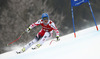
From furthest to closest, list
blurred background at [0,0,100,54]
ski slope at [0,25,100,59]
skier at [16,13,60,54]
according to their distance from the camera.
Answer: blurred background at [0,0,100,54] < skier at [16,13,60,54] < ski slope at [0,25,100,59]

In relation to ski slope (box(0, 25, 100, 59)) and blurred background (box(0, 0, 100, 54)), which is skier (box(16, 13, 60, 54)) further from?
blurred background (box(0, 0, 100, 54))

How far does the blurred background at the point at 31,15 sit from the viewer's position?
11.1 m

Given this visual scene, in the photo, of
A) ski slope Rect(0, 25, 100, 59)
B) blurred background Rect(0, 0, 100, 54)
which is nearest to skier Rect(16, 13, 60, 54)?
ski slope Rect(0, 25, 100, 59)

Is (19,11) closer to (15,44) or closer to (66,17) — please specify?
(15,44)

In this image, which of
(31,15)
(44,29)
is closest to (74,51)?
(44,29)

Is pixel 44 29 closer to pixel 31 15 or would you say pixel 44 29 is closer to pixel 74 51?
pixel 74 51

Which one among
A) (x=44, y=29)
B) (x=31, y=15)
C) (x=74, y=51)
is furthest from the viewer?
(x=31, y=15)

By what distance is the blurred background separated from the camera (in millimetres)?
11086

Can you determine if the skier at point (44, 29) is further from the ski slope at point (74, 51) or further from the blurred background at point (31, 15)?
the blurred background at point (31, 15)

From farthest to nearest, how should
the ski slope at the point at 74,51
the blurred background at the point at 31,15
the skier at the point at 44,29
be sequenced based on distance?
the blurred background at the point at 31,15, the skier at the point at 44,29, the ski slope at the point at 74,51

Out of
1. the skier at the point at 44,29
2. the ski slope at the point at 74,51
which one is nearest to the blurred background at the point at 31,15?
the skier at the point at 44,29

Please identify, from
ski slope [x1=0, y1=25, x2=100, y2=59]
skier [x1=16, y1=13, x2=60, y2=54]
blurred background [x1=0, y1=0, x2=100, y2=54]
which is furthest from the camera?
blurred background [x1=0, y1=0, x2=100, y2=54]

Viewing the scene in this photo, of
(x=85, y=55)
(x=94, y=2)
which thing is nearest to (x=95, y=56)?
(x=85, y=55)

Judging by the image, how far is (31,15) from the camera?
11.7m
